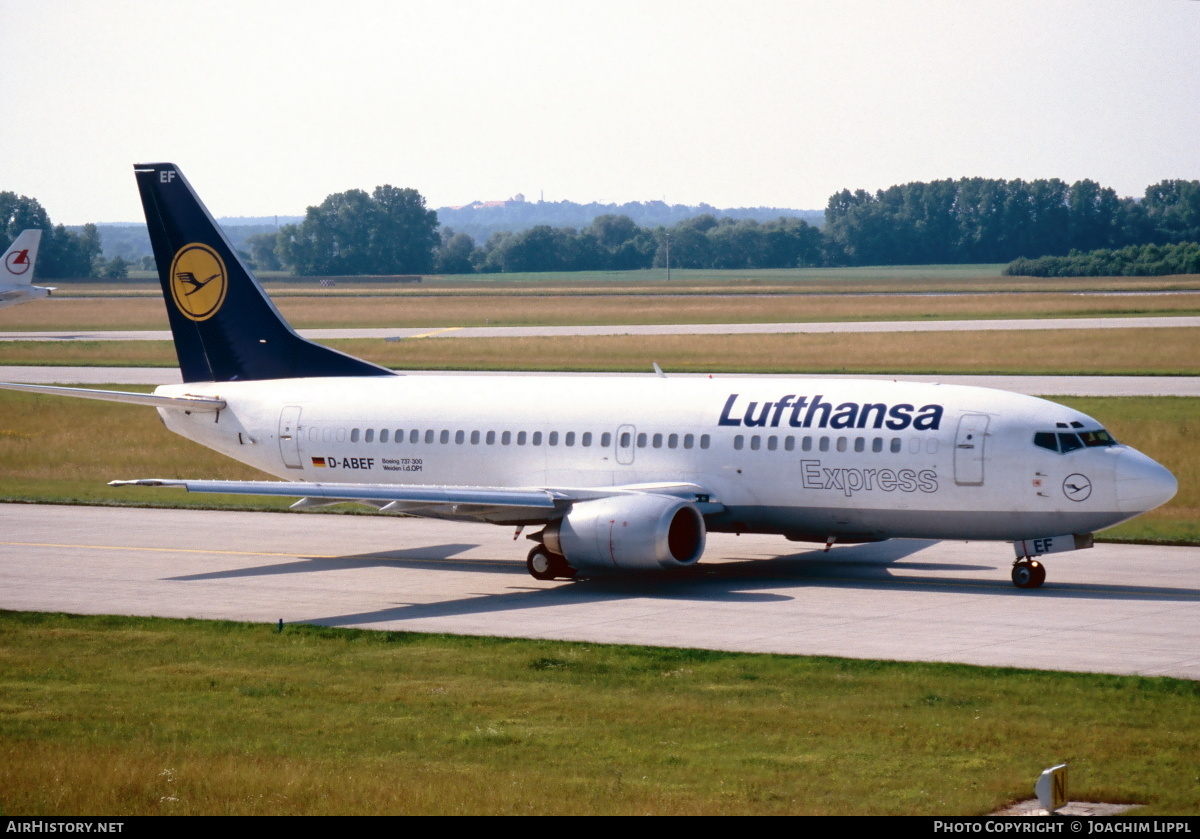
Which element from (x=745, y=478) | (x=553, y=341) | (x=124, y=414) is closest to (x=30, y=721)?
(x=745, y=478)

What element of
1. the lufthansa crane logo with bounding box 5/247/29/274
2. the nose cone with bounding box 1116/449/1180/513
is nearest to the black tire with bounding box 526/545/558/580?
the nose cone with bounding box 1116/449/1180/513

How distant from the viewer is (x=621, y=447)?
33.8m

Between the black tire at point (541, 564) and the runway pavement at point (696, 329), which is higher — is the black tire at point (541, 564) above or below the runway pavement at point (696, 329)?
below

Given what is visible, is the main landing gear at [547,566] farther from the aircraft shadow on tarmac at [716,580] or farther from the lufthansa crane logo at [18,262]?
the lufthansa crane logo at [18,262]

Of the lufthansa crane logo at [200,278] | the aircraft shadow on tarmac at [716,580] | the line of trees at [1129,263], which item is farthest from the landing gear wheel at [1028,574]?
the line of trees at [1129,263]

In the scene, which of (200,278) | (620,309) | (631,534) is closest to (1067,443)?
(631,534)

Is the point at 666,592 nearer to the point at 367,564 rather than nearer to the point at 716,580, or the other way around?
the point at 716,580

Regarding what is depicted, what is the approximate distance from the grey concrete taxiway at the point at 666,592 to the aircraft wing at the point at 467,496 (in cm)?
148

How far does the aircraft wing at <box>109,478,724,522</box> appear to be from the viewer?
3141 cm

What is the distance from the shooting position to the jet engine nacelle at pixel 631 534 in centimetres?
3078

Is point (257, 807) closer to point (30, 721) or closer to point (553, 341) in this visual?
point (30, 721)

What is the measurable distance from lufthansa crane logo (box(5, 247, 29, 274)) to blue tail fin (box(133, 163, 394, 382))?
81539mm

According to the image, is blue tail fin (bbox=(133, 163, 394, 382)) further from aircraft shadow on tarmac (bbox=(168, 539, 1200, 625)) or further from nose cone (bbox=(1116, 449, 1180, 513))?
nose cone (bbox=(1116, 449, 1180, 513))

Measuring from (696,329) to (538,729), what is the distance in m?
84.0
